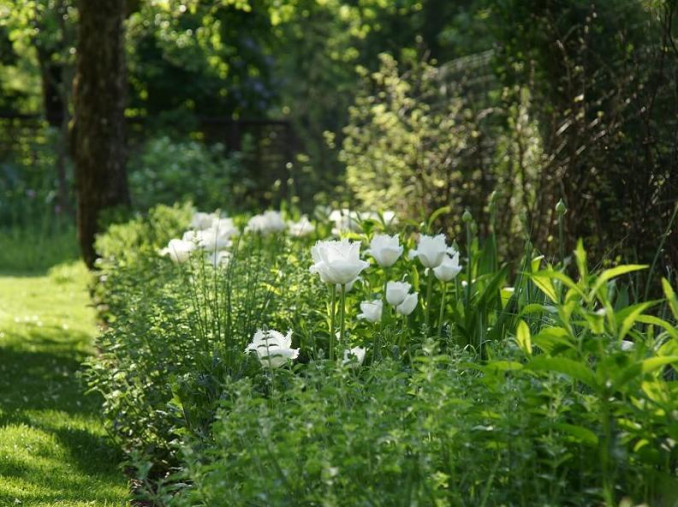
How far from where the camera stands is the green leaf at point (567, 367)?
2484 mm

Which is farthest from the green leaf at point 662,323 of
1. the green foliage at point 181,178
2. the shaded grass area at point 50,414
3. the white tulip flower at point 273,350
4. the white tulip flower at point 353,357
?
the green foliage at point 181,178

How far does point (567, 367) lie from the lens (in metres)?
2.51

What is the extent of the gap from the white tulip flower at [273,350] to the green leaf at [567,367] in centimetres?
96

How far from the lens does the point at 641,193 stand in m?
5.32

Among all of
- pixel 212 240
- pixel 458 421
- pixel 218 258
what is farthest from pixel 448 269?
pixel 218 258

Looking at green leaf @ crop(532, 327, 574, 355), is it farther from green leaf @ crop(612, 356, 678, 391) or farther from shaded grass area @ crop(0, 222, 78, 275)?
shaded grass area @ crop(0, 222, 78, 275)

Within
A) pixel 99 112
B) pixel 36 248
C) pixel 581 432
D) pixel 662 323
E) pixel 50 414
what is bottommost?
pixel 36 248

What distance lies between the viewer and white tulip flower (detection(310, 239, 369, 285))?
336 centimetres

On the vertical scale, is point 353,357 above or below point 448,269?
below

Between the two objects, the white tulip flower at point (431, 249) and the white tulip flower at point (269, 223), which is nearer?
the white tulip flower at point (431, 249)

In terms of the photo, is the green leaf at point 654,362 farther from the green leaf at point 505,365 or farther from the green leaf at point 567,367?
the green leaf at point 505,365

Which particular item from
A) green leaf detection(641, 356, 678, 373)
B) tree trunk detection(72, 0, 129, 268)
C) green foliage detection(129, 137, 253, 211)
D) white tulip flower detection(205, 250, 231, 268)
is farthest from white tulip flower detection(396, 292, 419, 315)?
green foliage detection(129, 137, 253, 211)

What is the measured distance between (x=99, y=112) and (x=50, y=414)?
435 cm

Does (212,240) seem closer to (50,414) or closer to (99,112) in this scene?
(50,414)
